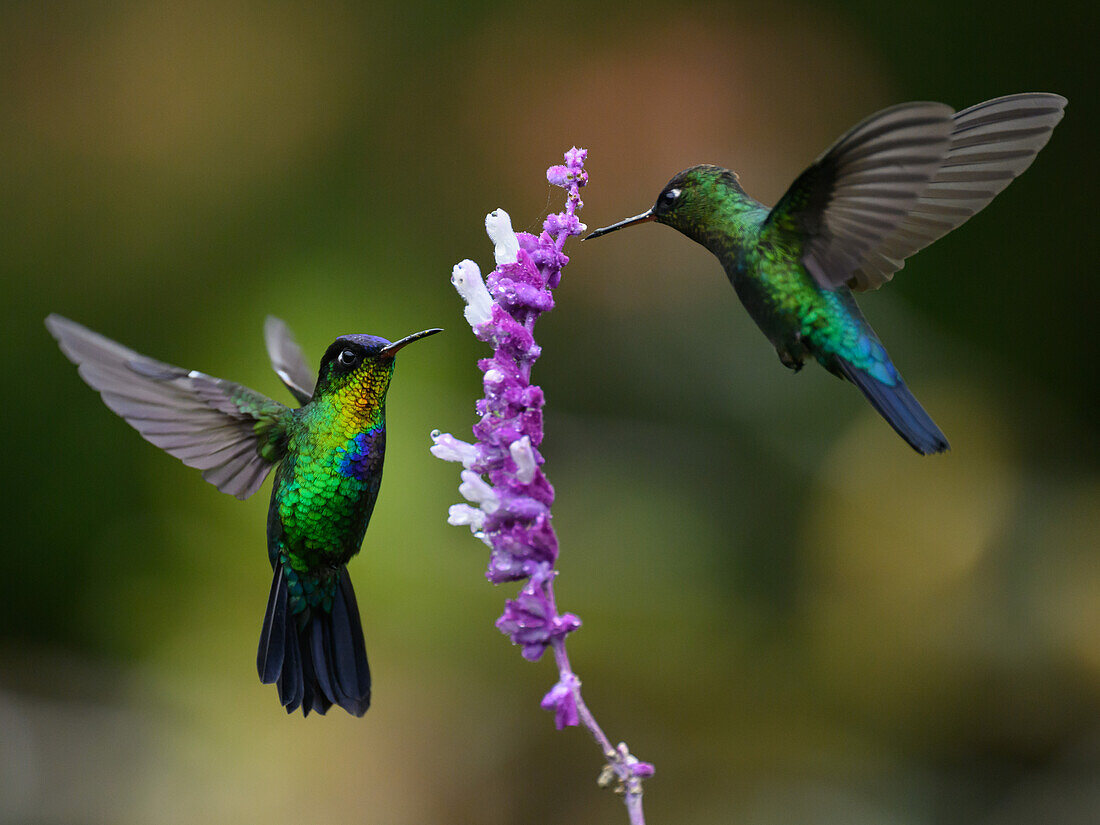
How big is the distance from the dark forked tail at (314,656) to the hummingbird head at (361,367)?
26 cm

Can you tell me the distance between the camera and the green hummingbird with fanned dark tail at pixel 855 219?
968 millimetres

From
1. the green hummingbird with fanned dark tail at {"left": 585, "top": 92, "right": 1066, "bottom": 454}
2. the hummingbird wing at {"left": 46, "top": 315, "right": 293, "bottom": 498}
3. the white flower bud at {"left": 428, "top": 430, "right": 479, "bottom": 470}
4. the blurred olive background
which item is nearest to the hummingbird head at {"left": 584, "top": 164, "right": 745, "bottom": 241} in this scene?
the green hummingbird with fanned dark tail at {"left": 585, "top": 92, "right": 1066, "bottom": 454}

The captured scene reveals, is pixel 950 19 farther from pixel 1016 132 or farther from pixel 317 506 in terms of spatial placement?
pixel 317 506

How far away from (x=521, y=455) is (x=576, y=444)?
2535 millimetres

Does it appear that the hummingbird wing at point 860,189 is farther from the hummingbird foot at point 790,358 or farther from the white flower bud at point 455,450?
the white flower bud at point 455,450

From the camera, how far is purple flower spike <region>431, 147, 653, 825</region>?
912mm

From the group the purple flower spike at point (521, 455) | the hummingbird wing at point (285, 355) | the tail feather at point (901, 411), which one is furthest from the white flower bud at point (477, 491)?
the hummingbird wing at point (285, 355)

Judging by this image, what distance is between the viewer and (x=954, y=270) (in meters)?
3.56

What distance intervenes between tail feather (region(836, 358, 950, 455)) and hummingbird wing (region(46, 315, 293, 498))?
2.41ft

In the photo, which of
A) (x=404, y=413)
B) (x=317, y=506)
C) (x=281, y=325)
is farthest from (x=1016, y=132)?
(x=404, y=413)

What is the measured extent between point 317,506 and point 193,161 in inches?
112

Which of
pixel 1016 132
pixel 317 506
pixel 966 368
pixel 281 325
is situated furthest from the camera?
pixel 966 368

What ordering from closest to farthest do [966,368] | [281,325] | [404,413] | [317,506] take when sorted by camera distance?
[317,506]
[281,325]
[404,413]
[966,368]

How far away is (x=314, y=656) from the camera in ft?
4.25
